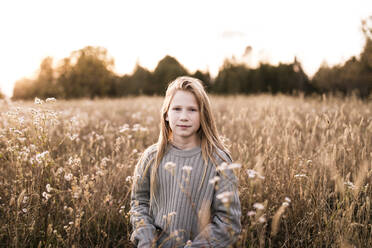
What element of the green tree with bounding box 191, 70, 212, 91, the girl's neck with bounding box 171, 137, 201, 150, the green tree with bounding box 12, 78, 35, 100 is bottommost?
the girl's neck with bounding box 171, 137, 201, 150

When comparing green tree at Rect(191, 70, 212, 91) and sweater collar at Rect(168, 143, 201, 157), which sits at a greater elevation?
green tree at Rect(191, 70, 212, 91)

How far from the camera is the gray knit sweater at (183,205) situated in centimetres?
195

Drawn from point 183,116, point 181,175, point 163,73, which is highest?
point 163,73

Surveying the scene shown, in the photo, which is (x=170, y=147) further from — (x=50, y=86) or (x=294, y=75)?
(x=294, y=75)

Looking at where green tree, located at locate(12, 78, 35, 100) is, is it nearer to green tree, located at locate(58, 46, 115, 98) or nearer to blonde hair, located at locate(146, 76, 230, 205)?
green tree, located at locate(58, 46, 115, 98)

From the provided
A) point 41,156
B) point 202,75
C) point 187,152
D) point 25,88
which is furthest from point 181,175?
Result: point 202,75

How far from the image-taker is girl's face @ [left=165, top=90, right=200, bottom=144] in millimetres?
2164

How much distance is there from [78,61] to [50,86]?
19.7ft

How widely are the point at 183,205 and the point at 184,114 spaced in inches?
27.5

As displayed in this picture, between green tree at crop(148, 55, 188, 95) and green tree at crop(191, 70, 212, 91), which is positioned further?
green tree at crop(148, 55, 188, 95)

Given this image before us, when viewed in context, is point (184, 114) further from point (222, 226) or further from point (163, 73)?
point (163, 73)

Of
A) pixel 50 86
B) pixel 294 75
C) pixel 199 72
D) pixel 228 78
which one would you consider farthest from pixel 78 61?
pixel 294 75

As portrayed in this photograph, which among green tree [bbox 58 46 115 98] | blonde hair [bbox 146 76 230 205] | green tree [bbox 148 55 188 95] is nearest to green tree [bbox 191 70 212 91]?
green tree [bbox 148 55 188 95]

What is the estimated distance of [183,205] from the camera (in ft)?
6.98
